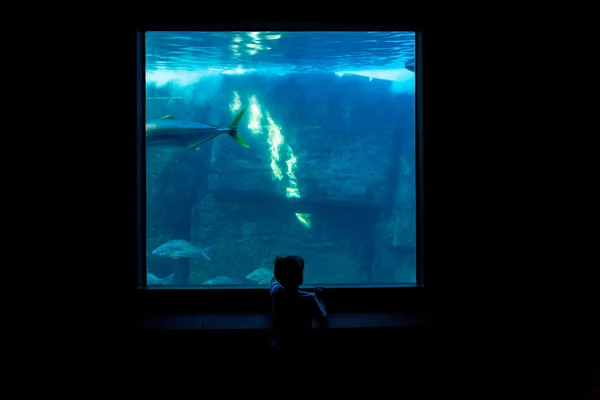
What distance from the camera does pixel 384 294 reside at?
3.57 meters

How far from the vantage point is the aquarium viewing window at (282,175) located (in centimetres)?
1673

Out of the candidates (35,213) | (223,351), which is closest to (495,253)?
(223,351)

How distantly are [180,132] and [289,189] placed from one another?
11.1 metres

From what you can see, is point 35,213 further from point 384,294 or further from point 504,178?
point 504,178

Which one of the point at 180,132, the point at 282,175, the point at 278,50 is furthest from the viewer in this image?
the point at 282,175

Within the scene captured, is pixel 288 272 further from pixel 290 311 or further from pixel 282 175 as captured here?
pixel 282 175

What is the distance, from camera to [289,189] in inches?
688

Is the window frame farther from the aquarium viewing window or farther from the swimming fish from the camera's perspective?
the aquarium viewing window

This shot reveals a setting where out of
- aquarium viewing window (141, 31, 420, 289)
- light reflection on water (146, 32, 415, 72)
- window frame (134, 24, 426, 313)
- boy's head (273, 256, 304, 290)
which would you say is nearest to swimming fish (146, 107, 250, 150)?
window frame (134, 24, 426, 313)

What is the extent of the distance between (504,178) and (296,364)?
2.21 metres

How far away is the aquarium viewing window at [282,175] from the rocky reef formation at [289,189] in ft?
0.15

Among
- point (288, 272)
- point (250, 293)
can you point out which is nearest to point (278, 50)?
point (250, 293)

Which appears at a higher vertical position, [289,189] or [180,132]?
[180,132]

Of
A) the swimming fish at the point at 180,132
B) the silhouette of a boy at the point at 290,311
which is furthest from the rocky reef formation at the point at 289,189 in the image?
the silhouette of a boy at the point at 290,311
